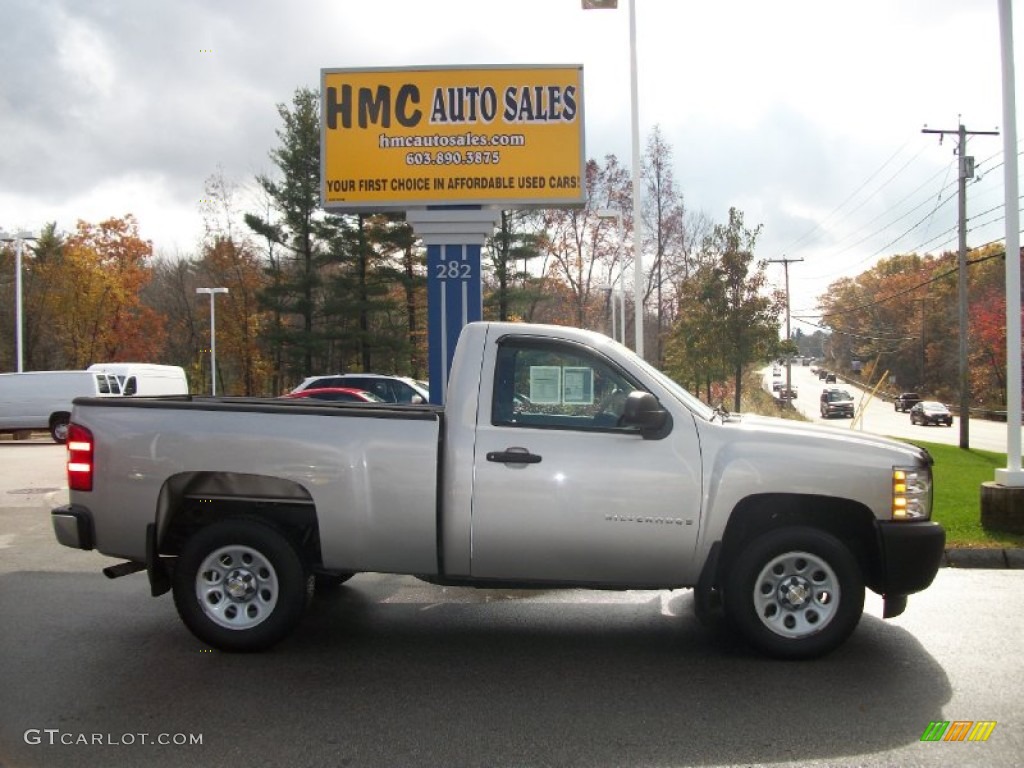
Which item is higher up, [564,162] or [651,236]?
[651,236]

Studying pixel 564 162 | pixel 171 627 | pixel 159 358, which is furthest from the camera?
pixel 159 358

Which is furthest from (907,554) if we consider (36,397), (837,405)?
(837,405)

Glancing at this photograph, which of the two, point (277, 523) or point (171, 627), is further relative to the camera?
point (171, 627)

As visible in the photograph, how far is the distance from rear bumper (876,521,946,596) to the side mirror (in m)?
1.46

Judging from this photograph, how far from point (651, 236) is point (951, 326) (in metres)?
43.3

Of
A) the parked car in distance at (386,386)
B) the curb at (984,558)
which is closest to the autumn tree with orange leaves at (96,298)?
the parked car in distance at (386,386)

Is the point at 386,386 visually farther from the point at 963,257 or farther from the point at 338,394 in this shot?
the point at 963,257

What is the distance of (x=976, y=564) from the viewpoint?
27.0ft

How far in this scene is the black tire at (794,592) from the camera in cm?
508

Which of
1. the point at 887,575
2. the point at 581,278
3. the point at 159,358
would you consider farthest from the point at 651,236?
the point at 887,575

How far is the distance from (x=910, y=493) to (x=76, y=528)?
518 centimetres

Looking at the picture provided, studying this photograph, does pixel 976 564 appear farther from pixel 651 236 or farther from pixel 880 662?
pixel 651 236

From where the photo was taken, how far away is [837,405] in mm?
57875

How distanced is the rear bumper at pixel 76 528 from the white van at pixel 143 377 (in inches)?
994
